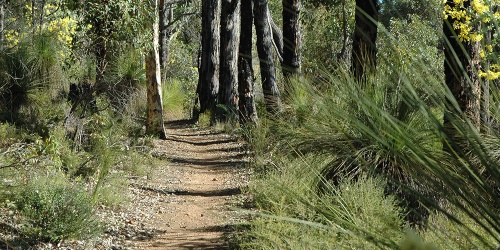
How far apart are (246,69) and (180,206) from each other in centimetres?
753

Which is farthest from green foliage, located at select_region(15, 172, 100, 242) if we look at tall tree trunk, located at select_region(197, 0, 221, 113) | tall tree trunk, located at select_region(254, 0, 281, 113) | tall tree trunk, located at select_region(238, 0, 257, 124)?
tall tree trunk, located at select_region(197, 0, 221, 113)

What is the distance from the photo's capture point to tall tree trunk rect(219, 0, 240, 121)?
1797 cm

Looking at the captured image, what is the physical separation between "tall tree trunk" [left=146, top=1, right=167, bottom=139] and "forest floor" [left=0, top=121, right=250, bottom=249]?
1307 mm

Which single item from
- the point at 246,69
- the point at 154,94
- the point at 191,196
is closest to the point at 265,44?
the point at 246,69

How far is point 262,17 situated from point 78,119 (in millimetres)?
6120

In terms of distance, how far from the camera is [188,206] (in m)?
8.79

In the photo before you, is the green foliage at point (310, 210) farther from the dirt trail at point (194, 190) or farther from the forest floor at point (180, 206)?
the forest floor at point (180, 206)

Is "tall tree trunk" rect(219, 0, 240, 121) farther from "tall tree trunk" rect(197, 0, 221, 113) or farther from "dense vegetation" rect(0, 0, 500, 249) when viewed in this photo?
"tall tree trunk" rect(197, 0, 221, 113)

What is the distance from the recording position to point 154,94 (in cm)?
1481

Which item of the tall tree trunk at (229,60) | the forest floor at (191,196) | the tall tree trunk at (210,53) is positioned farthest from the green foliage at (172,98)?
the forest floor at (191,196)

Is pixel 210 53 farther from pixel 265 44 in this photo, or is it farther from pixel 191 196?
pixel 191 196

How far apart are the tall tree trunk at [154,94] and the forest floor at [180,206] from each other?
1.31 metres

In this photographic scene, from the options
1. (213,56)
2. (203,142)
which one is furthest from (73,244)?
(213,56)

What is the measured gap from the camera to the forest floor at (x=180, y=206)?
7035mm
